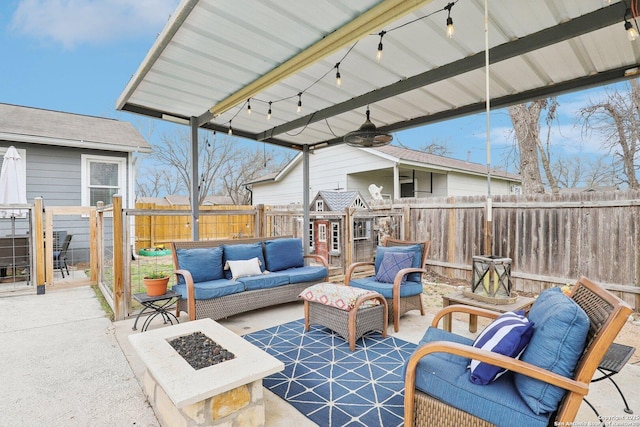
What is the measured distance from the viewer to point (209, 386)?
181cm

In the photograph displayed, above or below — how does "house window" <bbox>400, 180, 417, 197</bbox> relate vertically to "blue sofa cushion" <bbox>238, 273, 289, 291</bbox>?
above

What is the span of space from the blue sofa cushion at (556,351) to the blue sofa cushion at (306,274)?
3.29 meters

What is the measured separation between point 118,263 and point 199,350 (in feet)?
8.33

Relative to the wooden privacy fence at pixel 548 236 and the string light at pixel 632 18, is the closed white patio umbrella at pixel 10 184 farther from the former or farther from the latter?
the string light at pixel 632 18

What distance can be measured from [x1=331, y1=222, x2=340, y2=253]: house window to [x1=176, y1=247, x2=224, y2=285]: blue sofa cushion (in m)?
2.92

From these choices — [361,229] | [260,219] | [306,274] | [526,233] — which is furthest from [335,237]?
[526,233]

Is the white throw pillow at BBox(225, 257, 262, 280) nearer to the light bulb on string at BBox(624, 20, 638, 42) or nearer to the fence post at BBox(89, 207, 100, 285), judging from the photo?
the fence post at BBox(89, 207, 100, 285)

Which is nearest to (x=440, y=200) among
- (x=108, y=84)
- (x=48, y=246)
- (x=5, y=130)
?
(x=48, y=246)

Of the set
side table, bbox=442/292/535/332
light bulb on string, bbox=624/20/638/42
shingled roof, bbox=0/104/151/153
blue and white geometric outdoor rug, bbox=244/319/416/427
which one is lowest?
blue and white geometric outdoor rug, bbox=244/319/416/427

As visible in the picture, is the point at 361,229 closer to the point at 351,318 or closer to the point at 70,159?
the point at 351,318

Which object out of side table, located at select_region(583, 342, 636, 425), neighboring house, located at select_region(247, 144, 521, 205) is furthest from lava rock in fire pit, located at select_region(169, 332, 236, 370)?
neighboring house, located at select_region(247, 144, 521, 205)

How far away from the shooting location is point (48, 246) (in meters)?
5.60

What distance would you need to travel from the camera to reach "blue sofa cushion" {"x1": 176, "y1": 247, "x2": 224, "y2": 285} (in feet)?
13.6

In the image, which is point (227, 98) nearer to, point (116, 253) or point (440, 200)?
point (116, 253)
